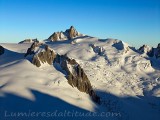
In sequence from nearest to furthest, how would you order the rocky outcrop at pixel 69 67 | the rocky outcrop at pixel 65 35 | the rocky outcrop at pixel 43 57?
the rocky outcrop at pixel 69 67 < the rocky outcrop at pixel 43 57 < the rocky outcrop at pixel 65 35

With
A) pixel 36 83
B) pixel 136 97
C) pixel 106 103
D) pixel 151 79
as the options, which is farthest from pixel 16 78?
pixel 151 79

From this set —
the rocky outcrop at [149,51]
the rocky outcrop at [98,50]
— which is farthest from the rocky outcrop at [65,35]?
the rocky outcrop at [149,51]

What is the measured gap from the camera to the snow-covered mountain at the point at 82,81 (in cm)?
5778

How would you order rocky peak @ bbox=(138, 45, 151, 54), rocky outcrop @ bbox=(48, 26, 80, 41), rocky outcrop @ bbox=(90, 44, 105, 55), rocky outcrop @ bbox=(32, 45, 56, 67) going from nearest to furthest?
rocky outcrop @ bbox=(32, 45, 56, 67)
rocky outcrop @ bbox=(90, 44, 105, 55)
rocky peak @ bbox=(138, 45, 151, 54)
rocky outcrop @ bbox=(48, 26, 80, 41)

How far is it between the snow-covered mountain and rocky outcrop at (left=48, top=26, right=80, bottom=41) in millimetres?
5128

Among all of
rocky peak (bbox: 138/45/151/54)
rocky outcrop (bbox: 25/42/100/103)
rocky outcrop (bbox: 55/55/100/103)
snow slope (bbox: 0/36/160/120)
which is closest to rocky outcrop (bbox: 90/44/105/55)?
snow slope (bbox: 0/36/160/120)

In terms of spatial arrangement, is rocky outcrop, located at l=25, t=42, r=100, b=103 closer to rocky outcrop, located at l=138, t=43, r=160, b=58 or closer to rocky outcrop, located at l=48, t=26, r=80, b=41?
rocky outcrop, located at l=48, t=26, r=80, b=41

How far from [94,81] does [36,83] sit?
33.2m

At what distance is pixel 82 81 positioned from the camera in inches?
2940

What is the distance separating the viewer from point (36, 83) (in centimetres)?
6456

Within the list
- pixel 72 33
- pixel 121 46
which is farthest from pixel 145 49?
pixel 72 33

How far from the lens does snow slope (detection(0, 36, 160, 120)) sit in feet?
192

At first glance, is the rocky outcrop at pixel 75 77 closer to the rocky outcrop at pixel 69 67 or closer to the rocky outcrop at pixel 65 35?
the rocky outcrop at pixel 69 67

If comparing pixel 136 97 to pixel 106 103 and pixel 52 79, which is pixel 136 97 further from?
pixel 52 79
